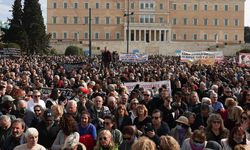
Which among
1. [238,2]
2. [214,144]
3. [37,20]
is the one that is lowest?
[214,144]

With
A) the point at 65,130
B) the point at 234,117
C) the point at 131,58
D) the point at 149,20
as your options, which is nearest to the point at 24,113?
the point at 65,130

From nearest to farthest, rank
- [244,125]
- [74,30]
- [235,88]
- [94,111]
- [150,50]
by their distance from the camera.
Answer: [244,125] < [94,111] < [235,88] < [150,50] < [74,30]

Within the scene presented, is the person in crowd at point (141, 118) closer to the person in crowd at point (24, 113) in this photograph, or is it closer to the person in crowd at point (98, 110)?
the person in crowd at point (98, 110)

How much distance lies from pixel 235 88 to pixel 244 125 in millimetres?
7252

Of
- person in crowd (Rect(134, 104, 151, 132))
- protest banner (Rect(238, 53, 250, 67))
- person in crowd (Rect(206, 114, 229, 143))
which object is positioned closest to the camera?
person in crowd (Rect(206, 114, 229, 143))

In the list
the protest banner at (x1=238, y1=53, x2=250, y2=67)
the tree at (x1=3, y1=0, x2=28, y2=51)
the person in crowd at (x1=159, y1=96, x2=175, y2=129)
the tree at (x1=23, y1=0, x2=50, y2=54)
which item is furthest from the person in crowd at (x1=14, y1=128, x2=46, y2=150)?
the tree at (x1=23, y1=0, x2=50, y2=54)

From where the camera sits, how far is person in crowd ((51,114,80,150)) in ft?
22.1

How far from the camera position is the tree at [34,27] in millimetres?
59031

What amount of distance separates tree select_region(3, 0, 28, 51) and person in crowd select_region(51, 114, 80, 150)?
50.3m

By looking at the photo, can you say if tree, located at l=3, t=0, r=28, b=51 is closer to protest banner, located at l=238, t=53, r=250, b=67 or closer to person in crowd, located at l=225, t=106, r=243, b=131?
protest banner, located at l=238, t=53, r=250, b=67

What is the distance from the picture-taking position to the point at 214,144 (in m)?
6.43

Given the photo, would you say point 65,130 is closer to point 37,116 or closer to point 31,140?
point 31,140

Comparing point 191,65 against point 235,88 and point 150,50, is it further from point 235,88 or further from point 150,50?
point 150,50

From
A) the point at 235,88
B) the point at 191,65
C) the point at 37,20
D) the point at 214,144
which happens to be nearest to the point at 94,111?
the point at 214,144
